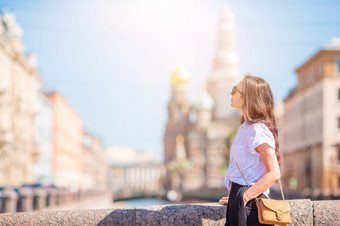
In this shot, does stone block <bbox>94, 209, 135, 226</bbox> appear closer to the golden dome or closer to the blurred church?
the blurred church

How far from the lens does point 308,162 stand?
6469 cm

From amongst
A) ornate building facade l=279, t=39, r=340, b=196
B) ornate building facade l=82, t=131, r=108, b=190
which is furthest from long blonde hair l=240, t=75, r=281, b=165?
ornate building facade l=82, t=131, r=108, b=190

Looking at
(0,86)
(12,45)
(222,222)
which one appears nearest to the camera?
(222,222)

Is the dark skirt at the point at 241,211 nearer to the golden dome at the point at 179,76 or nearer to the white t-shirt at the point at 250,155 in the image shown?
the white t-shirt at the point at 250,155

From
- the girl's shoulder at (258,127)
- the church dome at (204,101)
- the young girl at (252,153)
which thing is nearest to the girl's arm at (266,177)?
the young girl at (252,153)

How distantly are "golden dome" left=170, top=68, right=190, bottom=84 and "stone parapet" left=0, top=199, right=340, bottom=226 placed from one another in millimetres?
145646

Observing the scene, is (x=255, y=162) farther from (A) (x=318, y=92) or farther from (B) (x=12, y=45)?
(A) (x=318, y=92)

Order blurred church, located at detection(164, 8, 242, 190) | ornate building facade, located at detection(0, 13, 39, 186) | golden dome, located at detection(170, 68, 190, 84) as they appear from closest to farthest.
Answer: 1. ornate building facade, located at detection(0, 13, 39, 186)
2. blurred church, located at detection(164, 8, 242, 190)
3. golden dome, located at detection(170, 68, 190, 84)

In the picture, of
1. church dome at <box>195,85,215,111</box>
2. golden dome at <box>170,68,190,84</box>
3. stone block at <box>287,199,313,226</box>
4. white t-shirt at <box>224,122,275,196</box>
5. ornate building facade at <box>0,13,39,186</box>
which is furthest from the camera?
golden dome at <box>170,68,190,84</box>

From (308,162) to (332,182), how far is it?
6862 millimetres

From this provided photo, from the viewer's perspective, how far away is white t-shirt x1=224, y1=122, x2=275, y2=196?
4.42m

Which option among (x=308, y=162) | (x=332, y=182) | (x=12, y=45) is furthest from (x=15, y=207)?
(x=308, y=162)

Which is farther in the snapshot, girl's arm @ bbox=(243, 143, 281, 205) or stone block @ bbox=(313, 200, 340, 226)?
stone block @ bbox=(313, 200, 340, 226)

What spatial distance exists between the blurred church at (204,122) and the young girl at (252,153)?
12694 centimetres
